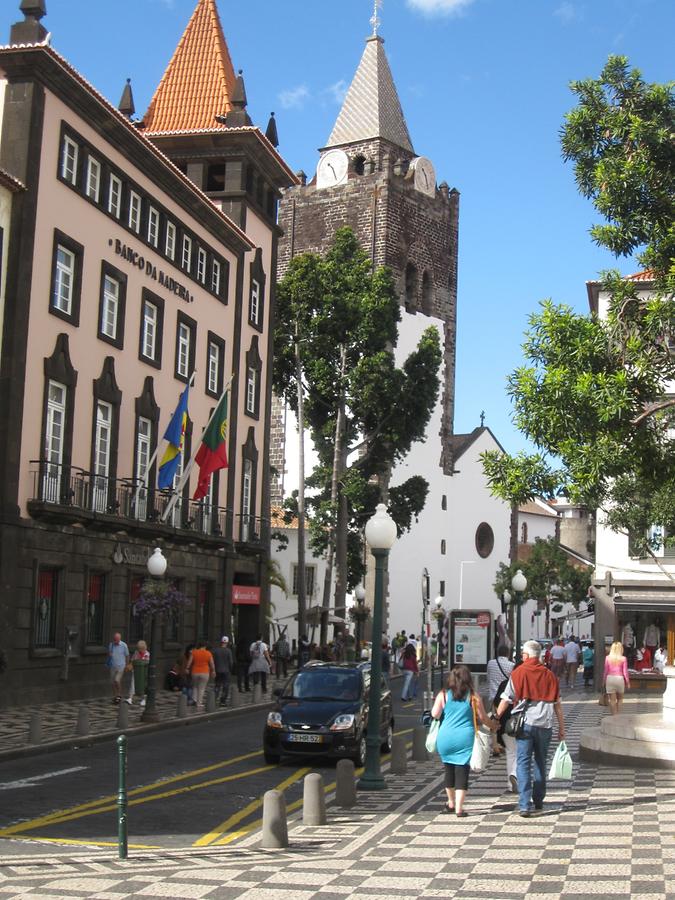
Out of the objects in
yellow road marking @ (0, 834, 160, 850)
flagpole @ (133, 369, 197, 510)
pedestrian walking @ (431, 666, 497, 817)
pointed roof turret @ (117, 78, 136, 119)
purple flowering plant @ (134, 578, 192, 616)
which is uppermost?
pointed roof turret @ (117, 78, 136, 119)

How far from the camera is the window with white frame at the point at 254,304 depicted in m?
43.1

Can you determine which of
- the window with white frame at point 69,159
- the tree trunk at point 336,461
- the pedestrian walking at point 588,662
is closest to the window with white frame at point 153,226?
the window with white frame at point 69,159

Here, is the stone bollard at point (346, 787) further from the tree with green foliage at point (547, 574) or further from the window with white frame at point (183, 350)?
the tree with green foliage at point (547, 574)

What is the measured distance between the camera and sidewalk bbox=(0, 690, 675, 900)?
31.1ft

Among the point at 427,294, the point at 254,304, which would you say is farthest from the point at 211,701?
the point at 427,294

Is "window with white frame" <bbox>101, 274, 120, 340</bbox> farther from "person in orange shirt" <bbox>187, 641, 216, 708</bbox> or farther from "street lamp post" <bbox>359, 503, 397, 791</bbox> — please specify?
"street lamp post" <bbox>359, 503, 397, 791</bbox>

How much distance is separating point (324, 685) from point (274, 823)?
844cm

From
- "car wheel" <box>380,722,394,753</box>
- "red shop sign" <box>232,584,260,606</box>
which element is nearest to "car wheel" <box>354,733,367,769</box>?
"car wheel" <box>380,722,394,753</box>

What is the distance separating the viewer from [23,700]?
2644 cm

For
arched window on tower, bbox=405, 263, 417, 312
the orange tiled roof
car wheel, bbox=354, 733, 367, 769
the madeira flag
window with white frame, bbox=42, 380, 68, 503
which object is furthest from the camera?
arched window on tower, bbox=405, 263, 417, 312

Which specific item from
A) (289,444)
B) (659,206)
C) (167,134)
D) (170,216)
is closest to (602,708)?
(659,206)

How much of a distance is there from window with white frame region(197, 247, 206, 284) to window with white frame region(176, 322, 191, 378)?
1.88 meters

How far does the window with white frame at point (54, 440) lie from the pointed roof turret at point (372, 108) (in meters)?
44.5

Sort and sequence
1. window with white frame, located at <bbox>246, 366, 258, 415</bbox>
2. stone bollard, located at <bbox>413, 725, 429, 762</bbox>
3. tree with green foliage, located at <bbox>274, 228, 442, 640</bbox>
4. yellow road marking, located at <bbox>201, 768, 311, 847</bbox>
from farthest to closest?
tree with green foliage, located at <bbox>274, 228, 442, 640</bbox> < window with white frame, located at <bbox>246, 366, 258, 415</bbox> < stone bollard, located at <bbox>413, 725, 429, 762</bbox> < yellow road marking, located at <bbox>201, 768, 311, 847</bbox>
